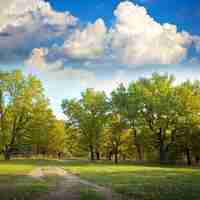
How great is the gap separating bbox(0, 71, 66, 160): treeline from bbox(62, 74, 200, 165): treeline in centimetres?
839

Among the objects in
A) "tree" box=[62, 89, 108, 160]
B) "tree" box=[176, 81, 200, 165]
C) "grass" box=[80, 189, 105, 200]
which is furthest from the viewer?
"tree" box=[62, 89, 108, 160]

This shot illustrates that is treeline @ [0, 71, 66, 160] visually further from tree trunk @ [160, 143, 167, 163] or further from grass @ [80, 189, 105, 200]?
grass @ [80, 189, 105, 200]

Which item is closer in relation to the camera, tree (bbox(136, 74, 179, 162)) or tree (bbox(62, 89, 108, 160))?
tree (bbox(136, 74, 179, 162))

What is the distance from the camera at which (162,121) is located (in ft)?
183

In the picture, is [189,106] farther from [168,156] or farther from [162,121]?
[168,156]

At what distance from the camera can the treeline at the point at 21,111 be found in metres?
58.5

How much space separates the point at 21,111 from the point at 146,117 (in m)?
23.7

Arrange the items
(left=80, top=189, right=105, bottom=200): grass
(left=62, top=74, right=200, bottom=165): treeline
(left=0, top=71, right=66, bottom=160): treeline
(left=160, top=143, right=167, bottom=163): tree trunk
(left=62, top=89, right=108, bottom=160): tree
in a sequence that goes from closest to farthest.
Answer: (left=80, top=189, right=105, bottom=200): grass, (left=62, top=74, right=200, bottom=165): treeline, (left=160, top=143, right=167, bottom=163): tree trunk, (left=0, top=71, right=66, bottom=160): treeline, (left=62, top=89, right=108, bottom=160): tree

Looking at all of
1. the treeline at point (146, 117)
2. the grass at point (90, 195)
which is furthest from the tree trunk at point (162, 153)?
the grass at point (90, 195)

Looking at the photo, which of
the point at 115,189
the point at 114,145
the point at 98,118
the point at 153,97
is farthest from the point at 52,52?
the point at 114,145

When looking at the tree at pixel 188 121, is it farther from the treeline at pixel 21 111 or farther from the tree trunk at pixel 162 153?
the treeline at pixel 21 111

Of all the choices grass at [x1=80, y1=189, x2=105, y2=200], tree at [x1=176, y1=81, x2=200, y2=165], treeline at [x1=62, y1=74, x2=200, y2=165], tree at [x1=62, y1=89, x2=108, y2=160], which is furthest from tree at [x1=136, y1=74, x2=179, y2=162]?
grass at [x1=80, y1=189, x2=105, y2=200]

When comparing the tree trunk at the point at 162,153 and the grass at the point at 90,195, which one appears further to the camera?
the tree trunk at the point at 162,153

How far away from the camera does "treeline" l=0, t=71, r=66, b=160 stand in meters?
58.5
